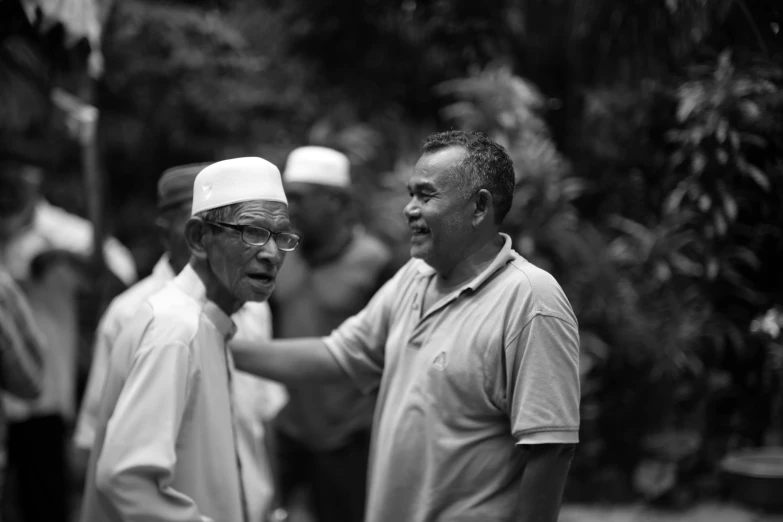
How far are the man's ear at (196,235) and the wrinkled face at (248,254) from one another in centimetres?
2

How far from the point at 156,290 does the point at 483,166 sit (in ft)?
3.84

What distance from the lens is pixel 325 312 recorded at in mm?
4559

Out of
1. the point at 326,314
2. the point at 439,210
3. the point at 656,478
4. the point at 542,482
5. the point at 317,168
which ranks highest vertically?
the point at 317,168

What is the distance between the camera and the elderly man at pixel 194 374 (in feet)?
7.09

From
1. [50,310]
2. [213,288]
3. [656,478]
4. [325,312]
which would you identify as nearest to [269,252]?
[213,288]

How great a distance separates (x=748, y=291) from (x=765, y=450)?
0.86m

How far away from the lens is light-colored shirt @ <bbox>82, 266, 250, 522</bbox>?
7.04ft

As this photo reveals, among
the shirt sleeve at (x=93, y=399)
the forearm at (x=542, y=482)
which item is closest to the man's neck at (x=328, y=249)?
the shirt sleeve at (x=93, y=399)

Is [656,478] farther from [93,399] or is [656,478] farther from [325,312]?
[93,399]

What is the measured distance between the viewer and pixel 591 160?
22.4ft

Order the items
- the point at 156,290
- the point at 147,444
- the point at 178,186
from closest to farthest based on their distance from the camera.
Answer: the point at 147,444, the point at 156,290, the point at 178,186

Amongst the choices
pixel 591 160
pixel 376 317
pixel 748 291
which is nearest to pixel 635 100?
pixel 591 160

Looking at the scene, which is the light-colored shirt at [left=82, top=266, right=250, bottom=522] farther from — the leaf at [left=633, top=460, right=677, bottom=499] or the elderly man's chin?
the leaf at [left=633, top=460, right=677, bottom=499]

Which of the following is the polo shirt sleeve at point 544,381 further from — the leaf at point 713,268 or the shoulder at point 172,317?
the leaf at point 713,268
